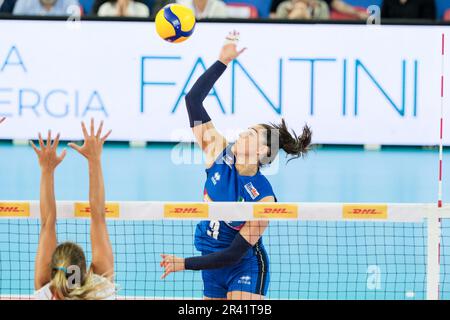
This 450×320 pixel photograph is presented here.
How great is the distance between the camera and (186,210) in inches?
265

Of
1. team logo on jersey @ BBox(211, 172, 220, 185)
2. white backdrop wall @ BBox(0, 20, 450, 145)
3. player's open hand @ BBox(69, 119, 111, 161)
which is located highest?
white backdrop wall @ BBox(0, 20, 450, 145)

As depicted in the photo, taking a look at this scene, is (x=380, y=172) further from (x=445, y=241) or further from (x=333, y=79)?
(x=445, y=241)

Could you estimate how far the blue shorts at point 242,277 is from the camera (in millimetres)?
6750

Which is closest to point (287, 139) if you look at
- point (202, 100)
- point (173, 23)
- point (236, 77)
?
point (202, 100)

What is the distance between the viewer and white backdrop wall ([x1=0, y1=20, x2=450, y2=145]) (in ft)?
55.2

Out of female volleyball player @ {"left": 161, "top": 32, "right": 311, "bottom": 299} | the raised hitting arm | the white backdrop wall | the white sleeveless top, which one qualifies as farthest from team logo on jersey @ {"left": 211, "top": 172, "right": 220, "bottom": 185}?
the white backdrop wall

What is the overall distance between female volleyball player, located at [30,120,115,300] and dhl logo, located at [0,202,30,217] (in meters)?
0.81

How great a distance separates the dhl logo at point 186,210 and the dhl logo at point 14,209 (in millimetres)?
987

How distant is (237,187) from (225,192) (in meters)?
0.10

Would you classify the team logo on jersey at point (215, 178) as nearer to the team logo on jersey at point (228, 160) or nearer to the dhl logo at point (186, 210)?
the team logo on jersey at point (228, 160)

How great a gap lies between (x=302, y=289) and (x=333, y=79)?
8775 mm

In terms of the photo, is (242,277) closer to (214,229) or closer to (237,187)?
(214,229)

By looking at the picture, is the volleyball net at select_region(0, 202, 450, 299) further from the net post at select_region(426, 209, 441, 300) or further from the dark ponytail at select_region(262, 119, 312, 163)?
the dark ponytail at select_region(262, 119, 312, 163)
